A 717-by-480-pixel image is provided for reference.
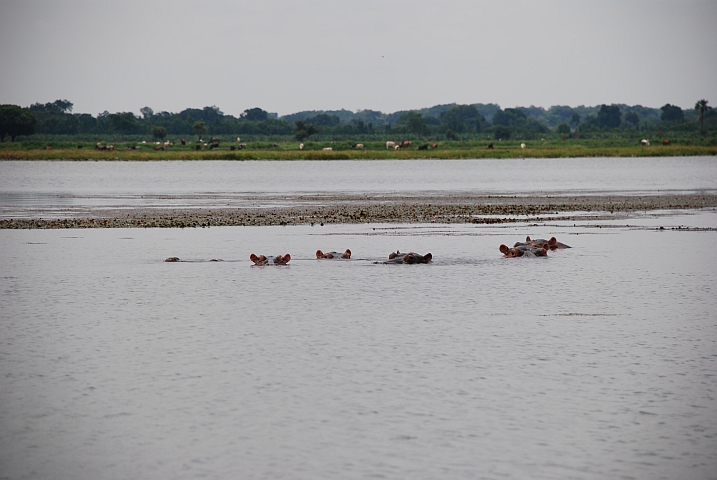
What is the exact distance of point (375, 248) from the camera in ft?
85.1

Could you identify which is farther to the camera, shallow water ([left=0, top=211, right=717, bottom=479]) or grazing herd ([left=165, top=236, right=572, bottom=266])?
grazing herd ([left=165, top=236, right=572, bottom=266])

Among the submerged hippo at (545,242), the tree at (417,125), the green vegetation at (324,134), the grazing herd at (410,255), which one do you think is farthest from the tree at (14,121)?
the submerged hippo at (545,242)

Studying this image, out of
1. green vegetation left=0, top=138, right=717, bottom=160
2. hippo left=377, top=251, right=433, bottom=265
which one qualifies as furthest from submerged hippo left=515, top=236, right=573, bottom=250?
green vegetation left=0, top=138, right=717, bottom=160

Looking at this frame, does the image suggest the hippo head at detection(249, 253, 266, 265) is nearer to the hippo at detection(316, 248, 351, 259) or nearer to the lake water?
the lake water

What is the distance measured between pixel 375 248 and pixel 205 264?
17.5 ft

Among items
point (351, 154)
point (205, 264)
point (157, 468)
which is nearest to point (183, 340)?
point (157, 468)

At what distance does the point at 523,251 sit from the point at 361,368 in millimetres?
12657

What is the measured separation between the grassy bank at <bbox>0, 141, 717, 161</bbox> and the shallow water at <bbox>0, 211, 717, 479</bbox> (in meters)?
88.5

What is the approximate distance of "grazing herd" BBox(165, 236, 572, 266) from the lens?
2262 centimetres

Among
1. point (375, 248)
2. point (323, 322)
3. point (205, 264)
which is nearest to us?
point (323, 322)

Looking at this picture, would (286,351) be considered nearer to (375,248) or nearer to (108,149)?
(375,248)

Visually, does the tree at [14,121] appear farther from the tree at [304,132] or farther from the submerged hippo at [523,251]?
the submerged hippo at [523,251]

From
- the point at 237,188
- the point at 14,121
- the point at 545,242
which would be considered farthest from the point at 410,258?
the point at 14,121

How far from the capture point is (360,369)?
12.0 meters
